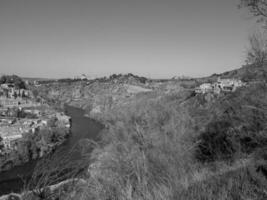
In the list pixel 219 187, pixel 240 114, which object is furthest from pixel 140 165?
pixel 240 114

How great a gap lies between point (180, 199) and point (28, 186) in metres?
1.18

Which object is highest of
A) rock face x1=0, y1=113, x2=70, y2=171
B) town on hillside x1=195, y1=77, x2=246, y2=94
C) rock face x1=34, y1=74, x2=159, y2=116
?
town on hillside x1=195, y1=77, x2=246, y2=94

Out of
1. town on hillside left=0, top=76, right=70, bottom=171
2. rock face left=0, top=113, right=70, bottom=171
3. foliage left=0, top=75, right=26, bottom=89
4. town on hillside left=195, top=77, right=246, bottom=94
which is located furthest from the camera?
foliage left=0, top=75, right=26, bottom=89

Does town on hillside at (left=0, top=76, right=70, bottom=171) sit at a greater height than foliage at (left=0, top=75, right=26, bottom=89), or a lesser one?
lesser

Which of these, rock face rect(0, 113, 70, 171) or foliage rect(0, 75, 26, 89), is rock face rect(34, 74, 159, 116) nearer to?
foliage rect(0, 75, 26, 89)

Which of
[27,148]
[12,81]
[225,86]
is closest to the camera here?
[225,86]

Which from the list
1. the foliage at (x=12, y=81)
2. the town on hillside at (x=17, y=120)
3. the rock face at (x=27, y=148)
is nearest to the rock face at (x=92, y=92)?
the foliage at (x=12, y=81)

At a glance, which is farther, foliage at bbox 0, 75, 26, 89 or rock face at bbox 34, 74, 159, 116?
rock face at bbox 34, 74, 159, 116

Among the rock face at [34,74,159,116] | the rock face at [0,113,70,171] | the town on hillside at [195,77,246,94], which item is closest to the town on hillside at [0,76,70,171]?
the rock face at [0,113,70,171]

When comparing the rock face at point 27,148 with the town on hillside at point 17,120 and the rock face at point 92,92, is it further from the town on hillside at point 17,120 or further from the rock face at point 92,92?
the rock face at point 92,92

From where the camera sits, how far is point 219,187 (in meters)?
1.38

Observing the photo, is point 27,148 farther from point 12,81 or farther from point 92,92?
point 92,92

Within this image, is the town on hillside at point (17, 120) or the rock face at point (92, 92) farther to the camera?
the rock face at point (92, 92)

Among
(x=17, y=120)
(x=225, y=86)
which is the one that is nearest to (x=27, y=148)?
(x=17, y=120)
